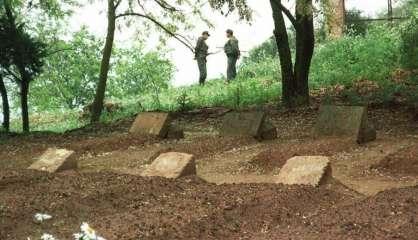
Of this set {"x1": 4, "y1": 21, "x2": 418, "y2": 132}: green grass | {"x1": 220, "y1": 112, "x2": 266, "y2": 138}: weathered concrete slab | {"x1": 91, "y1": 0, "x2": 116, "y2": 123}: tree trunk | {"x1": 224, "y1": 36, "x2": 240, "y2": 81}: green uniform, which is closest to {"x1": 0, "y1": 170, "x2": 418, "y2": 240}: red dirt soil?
{"x1": 220, "y1": 112, "x2": 266, "y2": 138}: weathered concrete slab

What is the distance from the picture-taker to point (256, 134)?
8.33 metres

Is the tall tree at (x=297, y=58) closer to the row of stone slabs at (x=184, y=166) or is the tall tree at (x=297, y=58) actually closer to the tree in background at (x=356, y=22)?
the row of stone slabs at (x=184, y=166)

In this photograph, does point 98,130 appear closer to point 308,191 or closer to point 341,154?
point 341,154

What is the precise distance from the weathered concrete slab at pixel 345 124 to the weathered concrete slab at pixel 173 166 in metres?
2.59

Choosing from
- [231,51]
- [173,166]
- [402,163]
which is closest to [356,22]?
[231,51]

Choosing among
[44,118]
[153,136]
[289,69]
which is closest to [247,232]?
[153,136]

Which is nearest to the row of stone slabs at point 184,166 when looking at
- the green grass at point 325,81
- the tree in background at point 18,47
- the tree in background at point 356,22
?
the green grass at point 325,81

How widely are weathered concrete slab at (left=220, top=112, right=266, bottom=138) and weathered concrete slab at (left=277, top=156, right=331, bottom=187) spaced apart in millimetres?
3273

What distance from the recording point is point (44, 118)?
69.6 feet

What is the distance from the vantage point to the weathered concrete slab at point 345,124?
7520mm

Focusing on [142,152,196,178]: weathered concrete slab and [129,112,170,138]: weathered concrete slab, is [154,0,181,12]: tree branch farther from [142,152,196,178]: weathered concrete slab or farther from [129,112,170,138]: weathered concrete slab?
[142,152,196,178]: weathered concrete slab

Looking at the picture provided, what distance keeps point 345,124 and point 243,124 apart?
4.76ft

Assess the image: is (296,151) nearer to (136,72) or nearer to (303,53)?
(303,53)

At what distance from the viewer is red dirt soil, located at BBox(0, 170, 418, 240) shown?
3441mm
